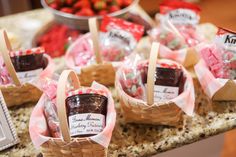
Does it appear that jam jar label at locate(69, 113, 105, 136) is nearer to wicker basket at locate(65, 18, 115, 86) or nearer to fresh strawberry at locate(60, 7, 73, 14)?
wicker basket at locate(65, 18, 115, 86)

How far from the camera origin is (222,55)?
128 cm

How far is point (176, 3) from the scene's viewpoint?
153cm

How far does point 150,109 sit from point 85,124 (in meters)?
0.22

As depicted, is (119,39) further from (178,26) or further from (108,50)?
(178,26)

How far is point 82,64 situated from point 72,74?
30 cm

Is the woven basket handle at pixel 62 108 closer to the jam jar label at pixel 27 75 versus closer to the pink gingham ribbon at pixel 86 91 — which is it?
the pink gingham ribbon at pixel 86 91

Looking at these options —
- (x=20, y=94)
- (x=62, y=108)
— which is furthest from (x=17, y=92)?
(x=62, y=108)

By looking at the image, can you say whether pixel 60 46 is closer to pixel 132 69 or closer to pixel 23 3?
pixel 132 69

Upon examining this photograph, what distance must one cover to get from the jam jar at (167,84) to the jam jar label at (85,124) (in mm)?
222

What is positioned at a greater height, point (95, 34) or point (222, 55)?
point (95, 34)

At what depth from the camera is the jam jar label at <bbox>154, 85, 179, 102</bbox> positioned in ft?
3.90

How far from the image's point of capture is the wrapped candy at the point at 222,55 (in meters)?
1.26

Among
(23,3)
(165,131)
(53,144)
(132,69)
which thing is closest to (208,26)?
(132,69)

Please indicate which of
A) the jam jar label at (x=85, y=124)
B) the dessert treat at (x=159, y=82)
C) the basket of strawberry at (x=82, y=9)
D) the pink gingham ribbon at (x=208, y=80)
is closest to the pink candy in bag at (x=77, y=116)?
the jam jar label at (x=85, y=124)
